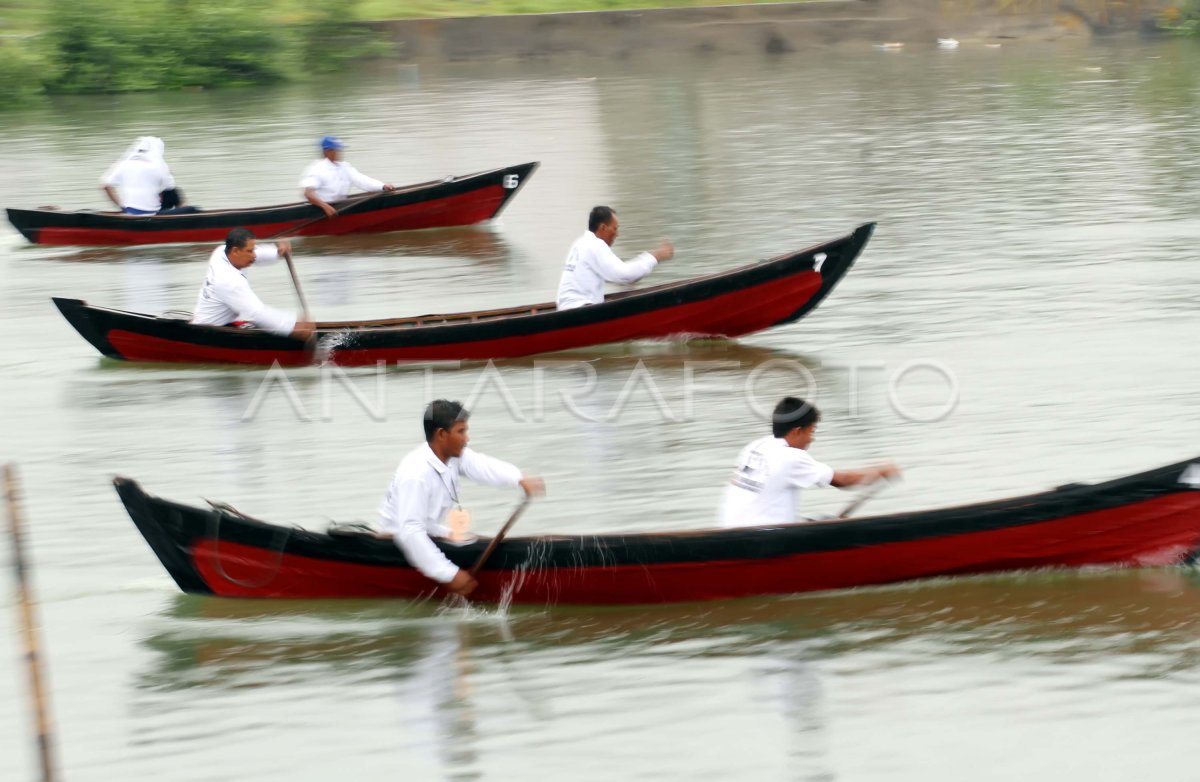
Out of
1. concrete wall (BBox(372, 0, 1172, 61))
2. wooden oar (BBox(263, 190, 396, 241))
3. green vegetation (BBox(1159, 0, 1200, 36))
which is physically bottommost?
wooden oar (BBox(263, 190, 396, 241))

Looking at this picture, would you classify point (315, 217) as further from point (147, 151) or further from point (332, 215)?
point (147, 151)

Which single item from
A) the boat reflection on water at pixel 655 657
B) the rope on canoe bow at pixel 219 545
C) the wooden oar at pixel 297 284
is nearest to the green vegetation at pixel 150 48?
the wooden oar at pixel 297 284

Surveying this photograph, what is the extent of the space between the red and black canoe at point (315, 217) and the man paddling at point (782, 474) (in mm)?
10294

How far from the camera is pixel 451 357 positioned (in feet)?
40.6

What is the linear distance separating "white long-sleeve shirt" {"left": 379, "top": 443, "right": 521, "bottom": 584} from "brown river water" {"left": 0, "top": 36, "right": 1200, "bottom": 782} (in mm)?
422

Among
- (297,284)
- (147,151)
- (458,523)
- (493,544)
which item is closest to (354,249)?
(147,151)

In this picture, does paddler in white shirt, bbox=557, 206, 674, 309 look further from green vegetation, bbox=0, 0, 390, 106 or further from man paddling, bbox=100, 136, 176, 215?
green vegetation, bbox=0, 0, 390, 106

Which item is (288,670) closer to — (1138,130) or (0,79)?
(1138,130)

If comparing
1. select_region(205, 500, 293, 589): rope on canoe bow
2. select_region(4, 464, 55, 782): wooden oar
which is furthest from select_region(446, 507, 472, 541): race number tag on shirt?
select_region(4, 464, 55, 782): wooden oar

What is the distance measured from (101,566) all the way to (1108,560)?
5.26m

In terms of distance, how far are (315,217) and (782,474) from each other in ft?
35.6

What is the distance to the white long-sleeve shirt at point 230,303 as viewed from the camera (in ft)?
39.7

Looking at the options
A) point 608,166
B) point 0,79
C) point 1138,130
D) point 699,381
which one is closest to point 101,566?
point 699,381

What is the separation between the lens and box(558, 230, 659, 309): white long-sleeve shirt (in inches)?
462
